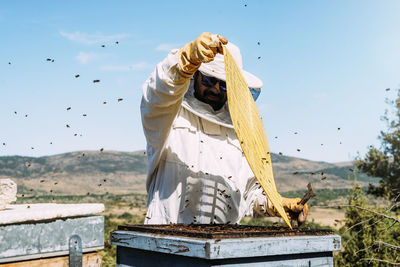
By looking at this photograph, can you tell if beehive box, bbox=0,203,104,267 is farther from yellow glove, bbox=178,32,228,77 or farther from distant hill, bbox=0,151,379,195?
distant hill, bbox=0,151,379,195

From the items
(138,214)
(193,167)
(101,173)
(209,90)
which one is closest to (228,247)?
(193,167)

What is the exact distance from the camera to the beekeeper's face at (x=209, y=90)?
331 cm

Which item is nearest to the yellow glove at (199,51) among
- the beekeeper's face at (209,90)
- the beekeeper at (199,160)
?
the beekeeper at (199,160)

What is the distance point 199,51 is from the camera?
2441 mm

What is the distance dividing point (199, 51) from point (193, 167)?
3.51 feet

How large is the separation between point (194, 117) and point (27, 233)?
1.64 m

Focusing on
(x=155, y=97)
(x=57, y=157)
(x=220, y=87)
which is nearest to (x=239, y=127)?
(x=155, y=97)

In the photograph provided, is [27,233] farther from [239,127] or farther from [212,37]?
[212,37]

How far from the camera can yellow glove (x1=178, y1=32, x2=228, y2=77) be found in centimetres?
245

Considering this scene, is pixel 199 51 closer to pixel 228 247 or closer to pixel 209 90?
pixel 209 90

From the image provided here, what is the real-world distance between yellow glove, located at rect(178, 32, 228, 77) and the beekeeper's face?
0.71 metres

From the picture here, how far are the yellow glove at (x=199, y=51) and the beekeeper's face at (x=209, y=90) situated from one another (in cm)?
71

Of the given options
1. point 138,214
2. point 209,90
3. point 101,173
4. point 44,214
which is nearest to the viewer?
point 44,214

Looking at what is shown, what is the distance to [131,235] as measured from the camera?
2.11 meters
